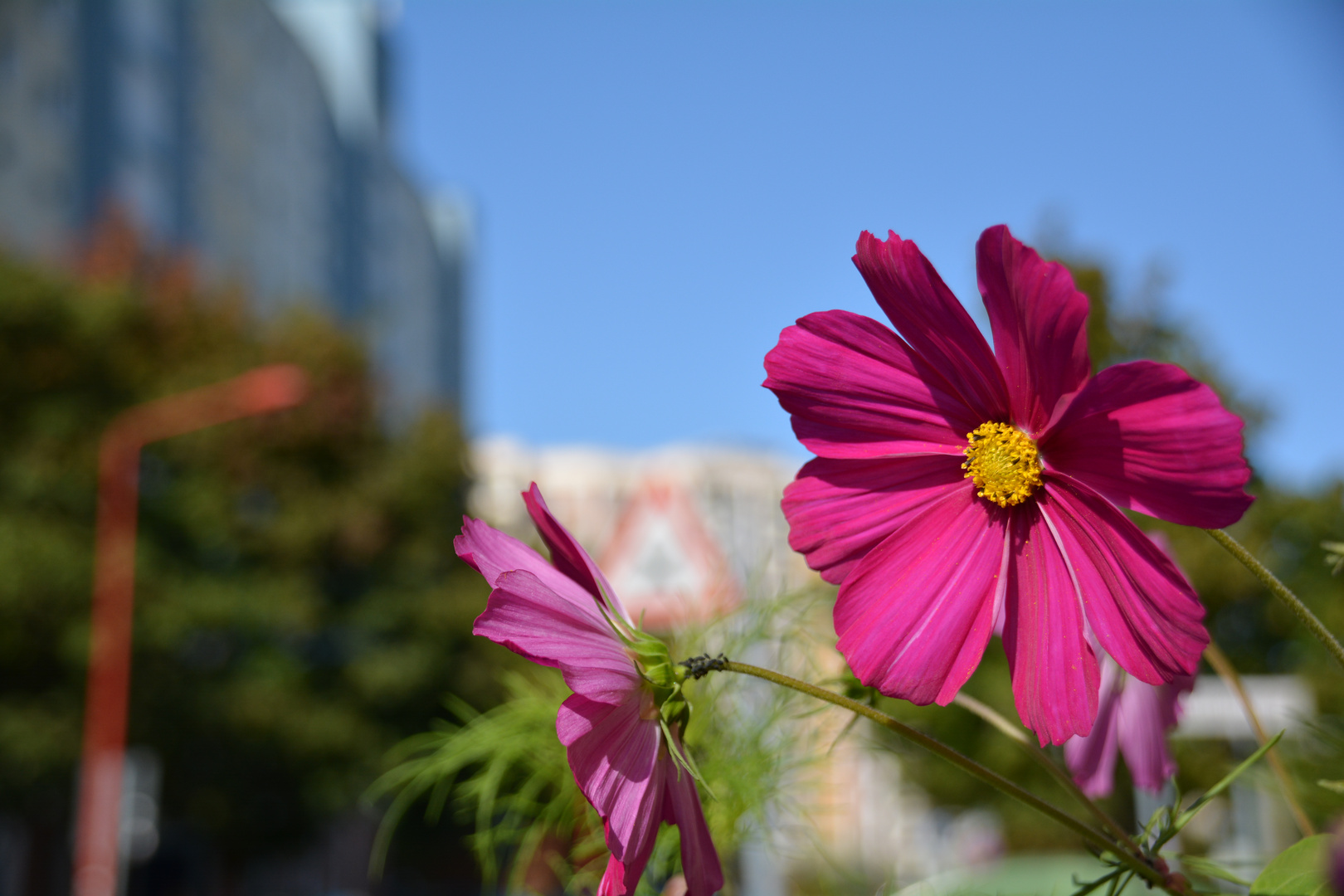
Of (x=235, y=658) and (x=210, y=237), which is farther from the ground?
(x=210, y=237)

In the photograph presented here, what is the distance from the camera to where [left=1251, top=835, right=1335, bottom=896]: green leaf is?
0.41 meters

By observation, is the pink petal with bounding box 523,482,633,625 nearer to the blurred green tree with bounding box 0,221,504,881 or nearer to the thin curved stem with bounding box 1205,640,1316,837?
the thin curved stem with bounding box 1205,640,1316,837

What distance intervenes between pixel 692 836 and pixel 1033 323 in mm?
222

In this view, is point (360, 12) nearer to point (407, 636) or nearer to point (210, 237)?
point (210, 237)

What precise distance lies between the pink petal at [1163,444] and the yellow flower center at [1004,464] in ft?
0.09

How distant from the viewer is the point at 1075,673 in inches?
16.0

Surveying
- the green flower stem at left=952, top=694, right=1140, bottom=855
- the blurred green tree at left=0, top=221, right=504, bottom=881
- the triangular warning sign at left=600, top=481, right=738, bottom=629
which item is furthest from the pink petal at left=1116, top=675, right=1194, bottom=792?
the blurred green tree at left=0, top=221, right=504, bottom=881

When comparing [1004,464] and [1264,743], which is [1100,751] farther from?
[1004,464]

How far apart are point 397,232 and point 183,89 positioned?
1503 centimetres

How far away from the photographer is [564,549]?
1.53 feet

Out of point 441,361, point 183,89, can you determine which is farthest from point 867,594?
point 441,361

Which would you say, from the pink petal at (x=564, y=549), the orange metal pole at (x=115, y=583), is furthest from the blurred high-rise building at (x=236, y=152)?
the pink petal at (x=564, y=549)

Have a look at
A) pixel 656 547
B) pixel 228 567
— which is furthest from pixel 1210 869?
pixel 228 567

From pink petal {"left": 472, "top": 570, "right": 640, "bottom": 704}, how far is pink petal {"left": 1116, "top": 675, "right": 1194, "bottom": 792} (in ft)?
1.05
